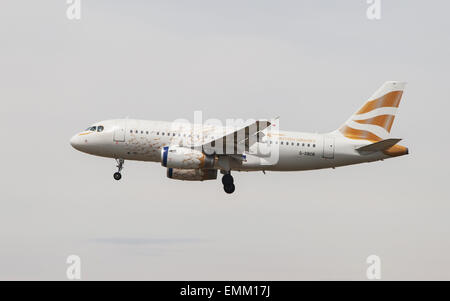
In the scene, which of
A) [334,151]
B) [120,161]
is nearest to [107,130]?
[120,161]

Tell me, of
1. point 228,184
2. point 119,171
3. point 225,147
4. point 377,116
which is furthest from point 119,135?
point 377,116

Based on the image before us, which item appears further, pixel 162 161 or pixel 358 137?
pixel 358 137

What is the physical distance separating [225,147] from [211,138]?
4.61ft

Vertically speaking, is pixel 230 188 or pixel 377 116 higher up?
pixel 377 116

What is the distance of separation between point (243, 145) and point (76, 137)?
12.5 meters

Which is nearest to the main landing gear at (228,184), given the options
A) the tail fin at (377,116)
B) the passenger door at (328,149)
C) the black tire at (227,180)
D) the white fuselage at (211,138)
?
the black tire at (227,180)

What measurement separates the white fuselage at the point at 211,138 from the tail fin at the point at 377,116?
0.98 metres

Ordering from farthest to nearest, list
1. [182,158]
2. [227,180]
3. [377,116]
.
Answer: [377,116], [227,180], [182,158]

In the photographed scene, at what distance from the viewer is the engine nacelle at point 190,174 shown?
5641 centimetres

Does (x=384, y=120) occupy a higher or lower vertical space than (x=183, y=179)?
higher

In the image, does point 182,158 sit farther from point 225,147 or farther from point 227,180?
point 227,180

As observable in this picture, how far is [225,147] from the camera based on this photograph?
54.2 meters

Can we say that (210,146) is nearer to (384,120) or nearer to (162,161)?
(162,161)

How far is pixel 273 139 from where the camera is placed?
55.7m
